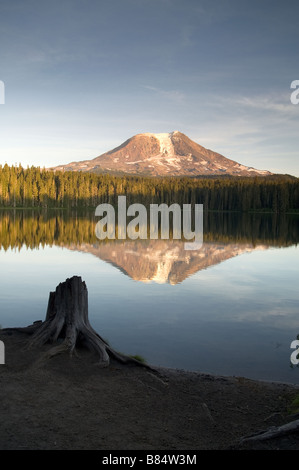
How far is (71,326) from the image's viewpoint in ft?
37.6

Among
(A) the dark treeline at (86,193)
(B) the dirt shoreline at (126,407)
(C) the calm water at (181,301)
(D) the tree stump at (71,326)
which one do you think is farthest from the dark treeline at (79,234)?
(A) the dark treeline at (86,193)

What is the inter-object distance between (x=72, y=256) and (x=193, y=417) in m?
28.1

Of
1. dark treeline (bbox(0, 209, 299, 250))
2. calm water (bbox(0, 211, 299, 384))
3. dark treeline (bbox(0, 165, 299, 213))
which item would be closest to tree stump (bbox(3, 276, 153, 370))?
calm water (bbox(0, 211, 299, 384))

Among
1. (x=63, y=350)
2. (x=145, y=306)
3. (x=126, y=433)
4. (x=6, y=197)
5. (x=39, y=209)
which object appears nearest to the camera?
(x=126, y=433)

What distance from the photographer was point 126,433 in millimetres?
7344

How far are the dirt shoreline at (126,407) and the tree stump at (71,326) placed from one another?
1.00 feet

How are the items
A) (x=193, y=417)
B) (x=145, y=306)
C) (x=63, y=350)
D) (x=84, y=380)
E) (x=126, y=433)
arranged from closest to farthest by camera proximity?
1. (x=126, y=433)
2. (x=193, y=417)
3. (x=84, y=380)
4. (x=63, y=350)
5. (x=145, y=306)

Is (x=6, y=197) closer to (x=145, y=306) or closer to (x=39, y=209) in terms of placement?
(x=39, y=209)

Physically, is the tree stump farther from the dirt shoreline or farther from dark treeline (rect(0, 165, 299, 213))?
dark treeline (rect(0, 165, 299, 213))

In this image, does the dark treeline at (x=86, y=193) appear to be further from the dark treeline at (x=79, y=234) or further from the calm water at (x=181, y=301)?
the calm water at (x=181, y=301)

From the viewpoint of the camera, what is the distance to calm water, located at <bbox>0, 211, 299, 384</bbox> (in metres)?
13.1

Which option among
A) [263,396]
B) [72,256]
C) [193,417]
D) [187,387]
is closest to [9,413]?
[193,417]

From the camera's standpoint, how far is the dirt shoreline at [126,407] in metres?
7.00

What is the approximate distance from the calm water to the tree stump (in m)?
2.02
